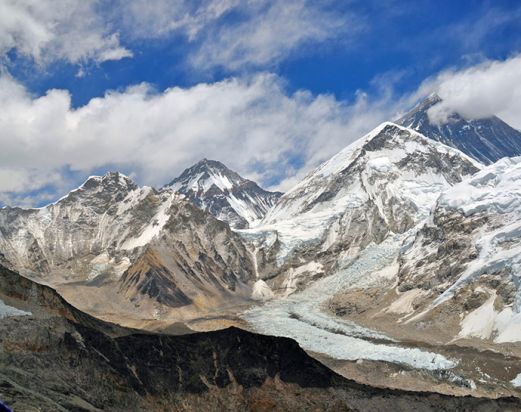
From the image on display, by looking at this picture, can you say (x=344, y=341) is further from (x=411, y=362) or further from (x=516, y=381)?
(x=516, y=381)

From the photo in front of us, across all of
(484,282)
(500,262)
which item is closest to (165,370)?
(484,282)

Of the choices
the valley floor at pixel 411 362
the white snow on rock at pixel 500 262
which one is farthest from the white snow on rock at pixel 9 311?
the white snow on rock at pixel 500 262

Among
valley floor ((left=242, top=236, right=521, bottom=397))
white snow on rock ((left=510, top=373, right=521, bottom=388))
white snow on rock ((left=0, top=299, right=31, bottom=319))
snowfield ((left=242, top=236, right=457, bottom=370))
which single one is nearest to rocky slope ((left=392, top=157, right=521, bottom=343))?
valley floor ((left=242, top=236, right=521, bottom=397))

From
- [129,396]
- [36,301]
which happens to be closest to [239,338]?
[129,396]

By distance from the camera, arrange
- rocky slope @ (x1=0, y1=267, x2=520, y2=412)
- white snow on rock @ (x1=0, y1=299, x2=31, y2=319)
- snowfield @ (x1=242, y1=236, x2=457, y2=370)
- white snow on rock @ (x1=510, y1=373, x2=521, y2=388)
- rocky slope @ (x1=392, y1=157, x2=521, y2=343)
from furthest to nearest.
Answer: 1. rocky slope @ (x1=392, y1=157, x2=521, y2=343)
2. snowfield @ (x1=242, y1=236, x2=457, y2=370)
3. white snow on rock @ (x1=510, y1=373, x2=521, y2=388)
4. white snow on rock @ (x1=0, y1=299, x2=31, y2=319)
5. rocky slope @ (x1=0, y1=267, x2=520, y2=412)

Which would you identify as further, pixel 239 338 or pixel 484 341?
pixel 484 341

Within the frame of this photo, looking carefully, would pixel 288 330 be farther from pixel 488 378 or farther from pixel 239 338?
pixel 239 338

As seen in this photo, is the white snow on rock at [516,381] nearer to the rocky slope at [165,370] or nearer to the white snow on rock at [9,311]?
the rocky slope at [165,370]

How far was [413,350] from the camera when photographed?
13962cm

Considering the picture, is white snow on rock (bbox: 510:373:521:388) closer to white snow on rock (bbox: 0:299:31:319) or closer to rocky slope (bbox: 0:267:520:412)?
rocky slope (bbox: 0:267:520:412)

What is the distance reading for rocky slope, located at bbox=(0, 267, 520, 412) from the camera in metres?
60.9

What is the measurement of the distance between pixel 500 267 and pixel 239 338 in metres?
107

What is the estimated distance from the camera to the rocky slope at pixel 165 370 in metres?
60.9

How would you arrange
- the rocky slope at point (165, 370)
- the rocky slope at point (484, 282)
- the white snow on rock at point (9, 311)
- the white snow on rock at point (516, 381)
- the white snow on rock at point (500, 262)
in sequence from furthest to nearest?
the rocky slope at point (484, 282) → the white snow on rock at point (500, 262) → the white snow on rock at point (516, 381) → the white snow on rock at point (9, 311) → the rocky slope at point (165, 370)
